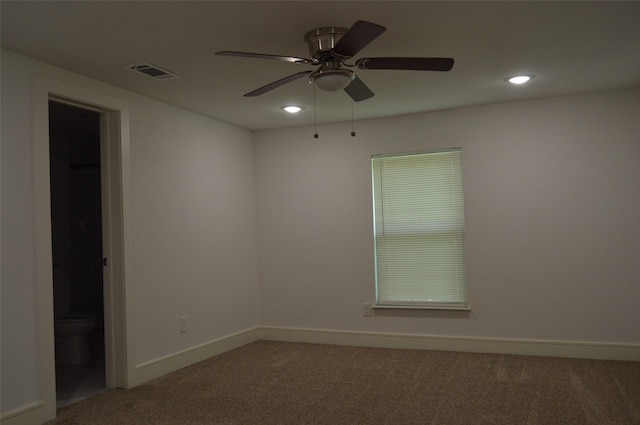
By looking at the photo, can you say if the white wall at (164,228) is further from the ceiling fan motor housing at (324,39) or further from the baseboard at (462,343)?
the ceiling fan motor housing at (324,39)

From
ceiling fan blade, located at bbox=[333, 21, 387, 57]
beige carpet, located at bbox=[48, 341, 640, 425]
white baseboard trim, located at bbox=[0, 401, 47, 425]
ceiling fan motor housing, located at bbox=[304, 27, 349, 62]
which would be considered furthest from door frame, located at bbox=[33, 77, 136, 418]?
ceiling fan blade, located at bbox=[333, 21, 387, 57]

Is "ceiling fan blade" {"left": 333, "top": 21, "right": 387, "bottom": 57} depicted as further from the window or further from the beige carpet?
the window

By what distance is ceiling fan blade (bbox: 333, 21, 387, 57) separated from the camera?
2.19 meters

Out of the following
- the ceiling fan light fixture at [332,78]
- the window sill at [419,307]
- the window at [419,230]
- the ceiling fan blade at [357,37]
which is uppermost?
the ceiling fan blade at [357,37]

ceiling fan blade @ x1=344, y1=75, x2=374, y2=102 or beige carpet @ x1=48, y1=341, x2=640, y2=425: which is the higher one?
ceiling fan blade @ x1=344, y1=75, x2=374, y2=102

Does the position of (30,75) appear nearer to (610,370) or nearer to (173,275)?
(173,275)

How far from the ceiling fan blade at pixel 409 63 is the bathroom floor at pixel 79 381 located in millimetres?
3010

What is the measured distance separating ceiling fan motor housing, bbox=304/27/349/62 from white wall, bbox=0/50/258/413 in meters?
1.74

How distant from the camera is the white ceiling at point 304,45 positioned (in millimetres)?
2559

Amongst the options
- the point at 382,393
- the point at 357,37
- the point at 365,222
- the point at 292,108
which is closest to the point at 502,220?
the point at 365,222

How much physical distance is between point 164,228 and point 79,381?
1373mm

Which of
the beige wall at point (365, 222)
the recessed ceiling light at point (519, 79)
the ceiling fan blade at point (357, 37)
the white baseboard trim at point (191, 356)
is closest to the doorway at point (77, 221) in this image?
the white baseboard trim at point (191, 356)

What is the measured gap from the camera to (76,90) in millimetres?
3453

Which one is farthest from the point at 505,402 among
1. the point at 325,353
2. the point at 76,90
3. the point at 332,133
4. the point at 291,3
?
the point at 76,90
